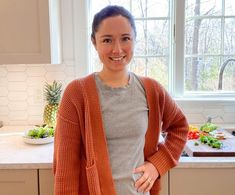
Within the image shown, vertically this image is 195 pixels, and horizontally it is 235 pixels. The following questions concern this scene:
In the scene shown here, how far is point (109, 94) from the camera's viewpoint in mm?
1166

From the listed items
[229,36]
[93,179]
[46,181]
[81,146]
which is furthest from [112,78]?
[229,36]

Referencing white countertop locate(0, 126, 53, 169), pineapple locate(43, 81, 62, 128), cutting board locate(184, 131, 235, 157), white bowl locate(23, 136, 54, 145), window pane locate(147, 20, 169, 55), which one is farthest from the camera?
window pane locate(147, 20, 169, 55)

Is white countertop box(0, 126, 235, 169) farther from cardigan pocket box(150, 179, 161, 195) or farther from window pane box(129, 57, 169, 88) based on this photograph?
window pane box(129, 57, 169, 88)

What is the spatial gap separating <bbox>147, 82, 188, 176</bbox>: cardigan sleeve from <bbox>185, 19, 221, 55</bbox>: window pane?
1.02 metres

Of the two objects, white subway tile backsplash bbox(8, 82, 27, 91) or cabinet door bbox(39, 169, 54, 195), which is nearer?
cabinet door bbox(39, 169, 54, 195)

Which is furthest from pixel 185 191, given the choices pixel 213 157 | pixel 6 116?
pixel 6 116

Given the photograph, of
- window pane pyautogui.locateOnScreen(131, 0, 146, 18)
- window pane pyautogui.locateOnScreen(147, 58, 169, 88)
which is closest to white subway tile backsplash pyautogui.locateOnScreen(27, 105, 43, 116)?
window pane pyautogui.locateOnScreen(147, 58, 169, 88)

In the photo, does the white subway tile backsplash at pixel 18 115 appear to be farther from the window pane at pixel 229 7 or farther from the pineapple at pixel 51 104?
the window pane at pixel 229 7

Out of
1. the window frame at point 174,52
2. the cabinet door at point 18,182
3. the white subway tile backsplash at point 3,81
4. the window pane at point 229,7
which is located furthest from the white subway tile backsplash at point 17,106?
the window pane at point 229,7

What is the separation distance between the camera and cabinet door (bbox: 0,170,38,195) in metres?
1.46

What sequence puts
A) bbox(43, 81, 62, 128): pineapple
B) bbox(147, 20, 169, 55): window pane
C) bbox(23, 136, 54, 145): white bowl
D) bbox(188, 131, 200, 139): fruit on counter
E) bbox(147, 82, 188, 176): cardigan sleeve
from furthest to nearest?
bbox(147, 20, 169, 55): window pane < bbox(43, 81, 62, 128): pineapple < bbox(188, 131, 200, 139): fruit on counter < bbox(23, 136, 54, 145): white bowl < bbox(147, 82, 188, 176): cardigan sleeve

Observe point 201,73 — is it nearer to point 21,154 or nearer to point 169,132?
point 169,132

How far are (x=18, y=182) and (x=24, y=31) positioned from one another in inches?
33.7

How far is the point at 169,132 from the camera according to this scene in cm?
135
